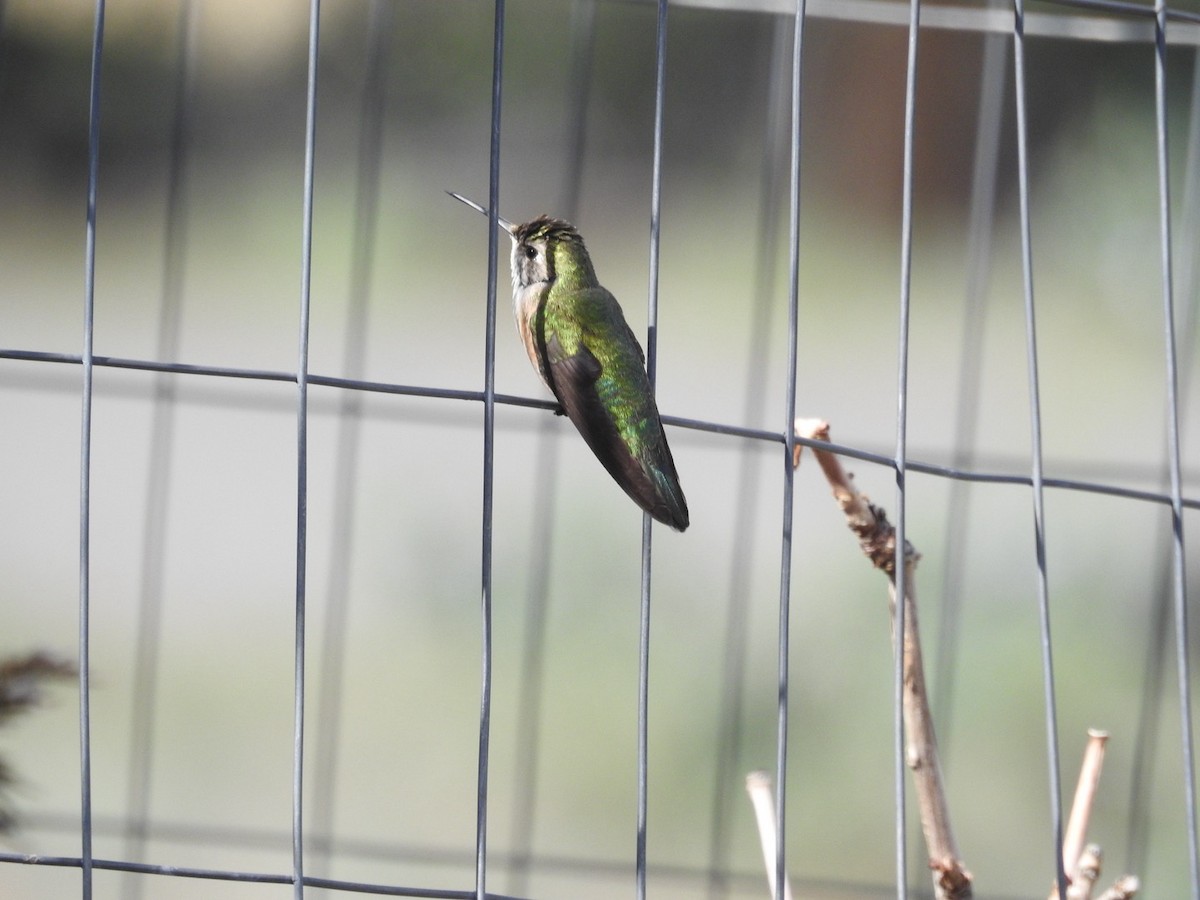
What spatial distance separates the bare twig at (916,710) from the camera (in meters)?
2.40

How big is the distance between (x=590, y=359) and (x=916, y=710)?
1242mm

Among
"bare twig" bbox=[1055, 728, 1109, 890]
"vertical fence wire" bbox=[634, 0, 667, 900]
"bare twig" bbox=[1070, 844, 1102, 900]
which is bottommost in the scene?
"bare twig" bbox=[1070, 844, 1102, 900]

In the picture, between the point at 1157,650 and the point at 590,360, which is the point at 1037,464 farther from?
the point at 1157,650

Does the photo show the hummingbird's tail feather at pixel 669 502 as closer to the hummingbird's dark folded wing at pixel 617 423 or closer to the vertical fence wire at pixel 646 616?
the hummingbird's dark folded wing at pixel 617 423

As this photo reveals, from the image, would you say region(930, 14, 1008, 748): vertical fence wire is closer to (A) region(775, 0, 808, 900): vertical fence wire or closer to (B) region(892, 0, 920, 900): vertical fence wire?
(B) region(892, 0, 920, 900): vertical fence wire

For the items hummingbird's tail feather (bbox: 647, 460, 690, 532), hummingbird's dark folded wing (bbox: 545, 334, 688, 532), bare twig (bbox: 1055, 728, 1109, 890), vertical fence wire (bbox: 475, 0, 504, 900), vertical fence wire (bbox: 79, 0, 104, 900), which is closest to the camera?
vertical fence wire (bbox: 79, 0, 104, 900)

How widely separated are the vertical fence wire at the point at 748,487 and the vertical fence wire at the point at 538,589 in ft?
2.89

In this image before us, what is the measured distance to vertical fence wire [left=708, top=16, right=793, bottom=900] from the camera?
19.0ft

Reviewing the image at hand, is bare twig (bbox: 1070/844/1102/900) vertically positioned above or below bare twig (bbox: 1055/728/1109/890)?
below

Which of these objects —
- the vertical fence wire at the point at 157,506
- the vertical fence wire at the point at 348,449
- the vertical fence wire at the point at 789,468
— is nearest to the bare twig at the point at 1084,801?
the vertical fence wire at the point at 789,468

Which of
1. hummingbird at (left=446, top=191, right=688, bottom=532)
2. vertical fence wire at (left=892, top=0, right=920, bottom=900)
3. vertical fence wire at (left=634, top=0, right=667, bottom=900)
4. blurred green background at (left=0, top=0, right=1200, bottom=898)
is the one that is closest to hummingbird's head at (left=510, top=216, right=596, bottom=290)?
hummingbird at (left=446, top=191, right=688, bottom=532)

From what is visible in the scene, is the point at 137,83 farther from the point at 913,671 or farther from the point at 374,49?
the point at 913,671

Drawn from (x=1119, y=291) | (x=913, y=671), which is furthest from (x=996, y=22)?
(x=913, y=671)

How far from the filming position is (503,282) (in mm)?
6688
